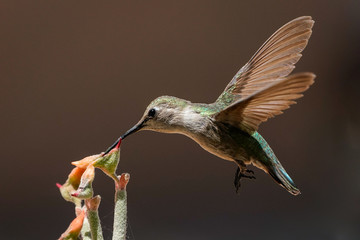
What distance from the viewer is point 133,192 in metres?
1.62

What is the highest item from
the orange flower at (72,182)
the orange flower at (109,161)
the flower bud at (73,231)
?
the orange flower at (109,161)

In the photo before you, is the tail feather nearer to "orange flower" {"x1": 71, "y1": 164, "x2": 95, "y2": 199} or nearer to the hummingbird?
the hummingbird

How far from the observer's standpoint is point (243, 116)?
40 centimetres

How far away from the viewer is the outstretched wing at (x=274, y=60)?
0.41 meters

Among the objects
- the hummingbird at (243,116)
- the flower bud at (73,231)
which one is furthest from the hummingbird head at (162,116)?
the flower bud at (73,231)

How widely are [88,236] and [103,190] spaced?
1255 millimetres

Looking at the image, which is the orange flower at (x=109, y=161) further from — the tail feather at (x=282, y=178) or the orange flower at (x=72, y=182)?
the tail feather at (x=282, y=178)

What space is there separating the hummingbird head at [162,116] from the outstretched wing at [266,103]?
0.13 ft

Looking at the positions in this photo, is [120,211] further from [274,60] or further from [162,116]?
[274,60]

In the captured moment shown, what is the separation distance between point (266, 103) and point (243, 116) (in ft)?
0.12

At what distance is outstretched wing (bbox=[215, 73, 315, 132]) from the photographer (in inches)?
11.8

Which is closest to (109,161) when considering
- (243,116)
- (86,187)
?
(86,187)
